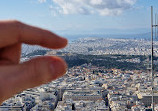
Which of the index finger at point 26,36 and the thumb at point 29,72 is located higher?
the index finger at point 26,36

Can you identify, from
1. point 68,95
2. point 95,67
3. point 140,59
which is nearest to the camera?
point 68,95

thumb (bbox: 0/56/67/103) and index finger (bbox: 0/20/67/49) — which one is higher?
index finger (bbox: 0/20/67/49)

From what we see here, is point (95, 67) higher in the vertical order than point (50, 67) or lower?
lower

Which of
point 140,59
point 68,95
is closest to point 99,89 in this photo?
point 68,95

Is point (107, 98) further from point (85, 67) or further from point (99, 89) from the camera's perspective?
point (85, 67)
